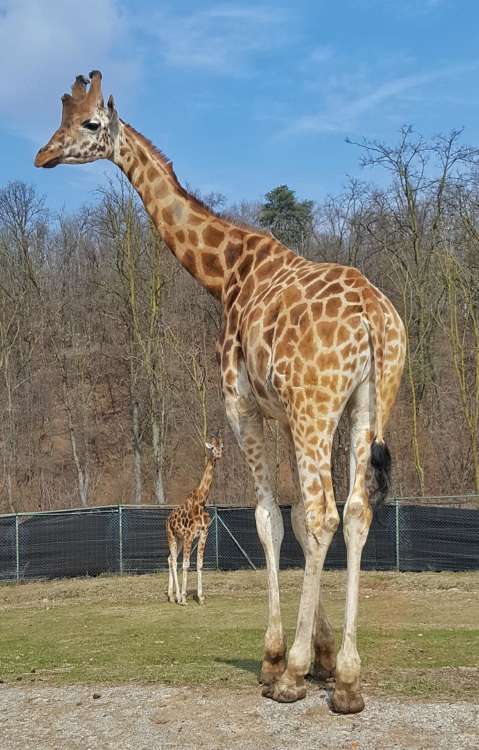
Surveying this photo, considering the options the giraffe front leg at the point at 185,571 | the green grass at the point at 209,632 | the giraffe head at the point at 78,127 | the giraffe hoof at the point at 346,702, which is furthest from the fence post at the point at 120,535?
the giraffe hoof at the point at 346,702

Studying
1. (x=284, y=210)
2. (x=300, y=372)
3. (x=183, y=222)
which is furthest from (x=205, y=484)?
(x=284, y=210)

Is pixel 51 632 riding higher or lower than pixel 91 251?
lower

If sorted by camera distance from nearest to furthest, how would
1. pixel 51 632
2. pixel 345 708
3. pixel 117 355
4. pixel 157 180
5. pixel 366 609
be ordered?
pixel 345 708, pixel 157 180, pixel 51 632, pixel 366 609, pixel 117 355

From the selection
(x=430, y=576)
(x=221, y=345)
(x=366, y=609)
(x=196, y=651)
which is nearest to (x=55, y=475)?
(x=430, y=576)

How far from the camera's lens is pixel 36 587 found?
19344mm

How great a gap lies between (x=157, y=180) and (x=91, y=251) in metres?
47.0

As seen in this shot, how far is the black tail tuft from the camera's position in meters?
6.31

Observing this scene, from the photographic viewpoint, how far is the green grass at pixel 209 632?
24.5 feet

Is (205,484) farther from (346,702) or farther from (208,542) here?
(346,702)

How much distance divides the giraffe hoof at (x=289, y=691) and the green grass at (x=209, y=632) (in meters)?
0.69

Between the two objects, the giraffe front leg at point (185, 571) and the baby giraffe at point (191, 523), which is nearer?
the giraffe front leg at point (185, 571)

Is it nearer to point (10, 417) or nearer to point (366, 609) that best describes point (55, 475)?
point (10, 417)

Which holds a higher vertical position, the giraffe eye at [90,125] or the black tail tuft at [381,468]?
the giraffe eye at [90,125]

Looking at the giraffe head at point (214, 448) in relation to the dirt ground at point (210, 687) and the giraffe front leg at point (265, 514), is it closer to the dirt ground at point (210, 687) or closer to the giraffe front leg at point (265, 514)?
the dirt ground at point (210, 687)
